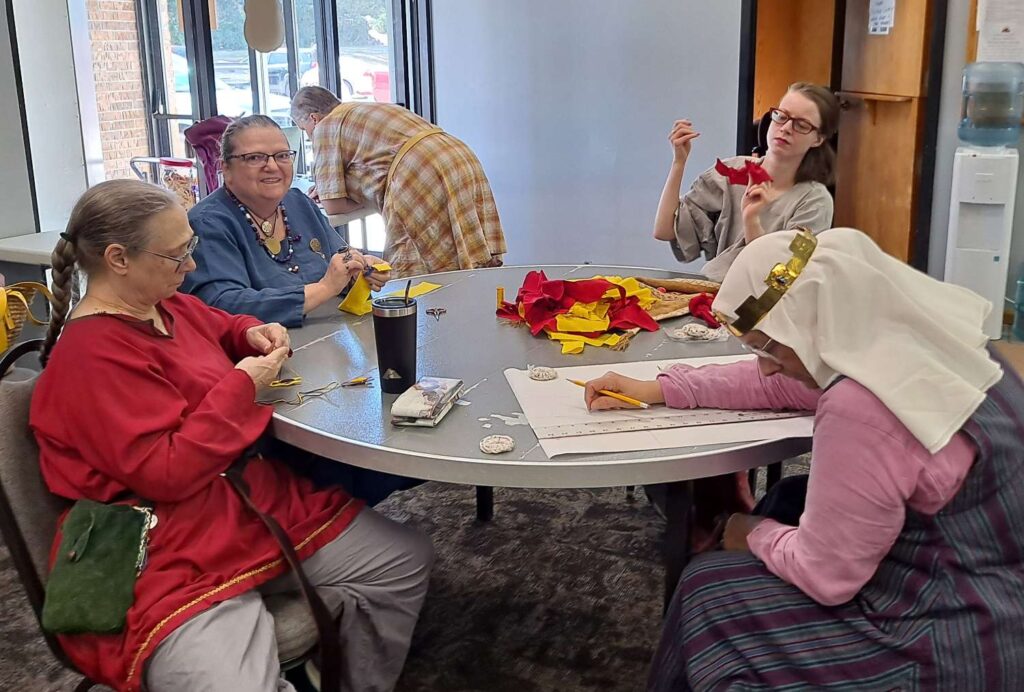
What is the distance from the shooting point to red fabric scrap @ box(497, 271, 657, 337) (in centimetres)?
212

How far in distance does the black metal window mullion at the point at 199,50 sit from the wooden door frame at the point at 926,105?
2403 mm

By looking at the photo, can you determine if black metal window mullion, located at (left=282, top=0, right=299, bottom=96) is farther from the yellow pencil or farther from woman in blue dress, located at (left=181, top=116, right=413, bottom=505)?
the yellow pencil

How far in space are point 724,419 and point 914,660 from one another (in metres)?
0.46

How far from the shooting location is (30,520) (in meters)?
1.54

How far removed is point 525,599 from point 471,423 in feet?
3.17

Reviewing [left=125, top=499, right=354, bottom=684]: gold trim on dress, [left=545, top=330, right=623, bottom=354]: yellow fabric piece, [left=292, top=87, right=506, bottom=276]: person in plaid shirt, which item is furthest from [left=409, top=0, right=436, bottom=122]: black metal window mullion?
[left=125, top=499, right=354, bottom=684]: gold trim on dress

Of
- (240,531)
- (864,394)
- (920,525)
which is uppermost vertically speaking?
(864,394)

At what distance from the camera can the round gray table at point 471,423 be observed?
1438 mm

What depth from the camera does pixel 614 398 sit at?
64.9 inches

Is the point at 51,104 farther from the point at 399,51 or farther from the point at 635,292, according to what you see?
the point at 635,292

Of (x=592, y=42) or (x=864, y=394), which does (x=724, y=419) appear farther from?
(x=592, y=42)

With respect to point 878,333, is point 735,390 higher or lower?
lower

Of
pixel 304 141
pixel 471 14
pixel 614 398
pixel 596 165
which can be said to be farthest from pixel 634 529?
pixel 471 14

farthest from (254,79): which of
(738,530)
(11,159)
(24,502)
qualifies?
(738,530)
